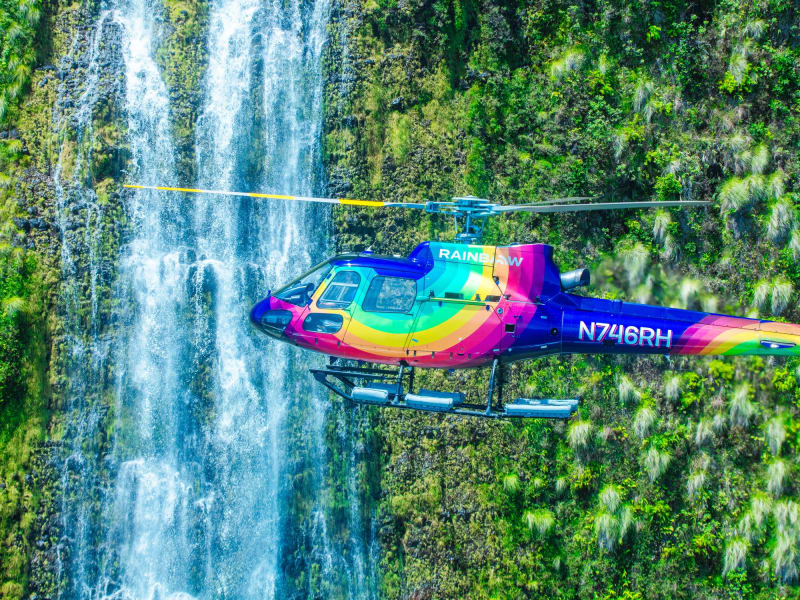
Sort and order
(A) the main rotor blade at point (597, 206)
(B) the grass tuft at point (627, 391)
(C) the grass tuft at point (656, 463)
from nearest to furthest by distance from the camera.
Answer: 1. (A) the main rotor blade at point (597, 206)
2. (C) the grass tuft at point (656, 463)
3. (B) the grass tuft at point (627, 391)

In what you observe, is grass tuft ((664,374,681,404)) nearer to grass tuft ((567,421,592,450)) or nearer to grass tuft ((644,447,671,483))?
grass tuft ((644,447,671,483))

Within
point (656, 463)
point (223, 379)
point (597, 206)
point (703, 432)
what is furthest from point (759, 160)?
point (223, 379)

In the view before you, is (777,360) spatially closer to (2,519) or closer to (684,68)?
(684,68)

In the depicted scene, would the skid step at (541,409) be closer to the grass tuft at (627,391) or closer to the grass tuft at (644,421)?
the grass tuft at (627,391)

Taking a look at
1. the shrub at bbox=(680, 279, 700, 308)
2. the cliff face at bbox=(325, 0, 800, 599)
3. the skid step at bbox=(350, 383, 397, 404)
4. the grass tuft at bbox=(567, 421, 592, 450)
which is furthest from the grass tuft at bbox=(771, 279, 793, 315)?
the skid step at bbox=(350, 383, 397, 404)

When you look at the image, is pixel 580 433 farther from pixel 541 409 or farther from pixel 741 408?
pixel 541 409

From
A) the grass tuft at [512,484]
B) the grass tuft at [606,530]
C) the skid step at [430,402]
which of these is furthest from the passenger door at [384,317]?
the grass tuft at [606,530]
